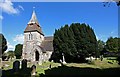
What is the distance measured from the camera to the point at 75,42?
5150 cm

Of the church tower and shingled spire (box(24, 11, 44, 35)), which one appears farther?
shingled spire (box(24, 11, 44, 35))

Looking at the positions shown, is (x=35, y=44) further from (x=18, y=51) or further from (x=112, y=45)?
(x=112, y=45)

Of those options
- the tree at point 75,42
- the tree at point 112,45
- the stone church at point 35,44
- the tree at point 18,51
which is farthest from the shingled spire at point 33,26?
the tree at point 112,45

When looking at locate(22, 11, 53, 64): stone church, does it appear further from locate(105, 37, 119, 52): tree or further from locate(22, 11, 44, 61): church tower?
locate(105, 37, 119, 52): tree

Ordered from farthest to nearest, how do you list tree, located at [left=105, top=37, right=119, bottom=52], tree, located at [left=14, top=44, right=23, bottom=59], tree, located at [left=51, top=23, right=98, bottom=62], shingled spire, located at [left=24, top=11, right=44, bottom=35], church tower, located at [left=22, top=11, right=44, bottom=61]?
tree, located at [left=105, top=37, right=119, bottom=52], tree, located at [left=14, top=44, right=23, bottom=59], shingled spire, located at [left=24, top=11, right=44, bottom=35], church tower, located at [left=22, top=11, right=44, bottom=61], tree, located at [left=51, top=23, right=98, bottom=62]

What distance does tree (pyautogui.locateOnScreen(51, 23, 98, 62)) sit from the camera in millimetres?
50031

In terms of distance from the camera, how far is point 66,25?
56.3 meters

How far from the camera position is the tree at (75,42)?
5003 centimetres

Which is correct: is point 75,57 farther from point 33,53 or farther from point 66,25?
point 33,53

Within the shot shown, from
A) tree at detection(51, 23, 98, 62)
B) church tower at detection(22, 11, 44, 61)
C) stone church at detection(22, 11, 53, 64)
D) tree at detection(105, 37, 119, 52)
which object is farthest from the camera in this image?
tree at detection(105, 37, 119, 52)

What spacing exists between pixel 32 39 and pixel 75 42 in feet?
53.9

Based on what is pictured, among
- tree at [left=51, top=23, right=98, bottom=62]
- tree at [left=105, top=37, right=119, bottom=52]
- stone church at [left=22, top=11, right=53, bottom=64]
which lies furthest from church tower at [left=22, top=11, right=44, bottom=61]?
tree at [left=105, top=37, right=119, bottom=52]

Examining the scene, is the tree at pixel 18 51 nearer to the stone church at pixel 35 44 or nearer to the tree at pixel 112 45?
the stone church at pixel 35 44

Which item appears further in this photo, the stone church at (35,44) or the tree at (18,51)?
the tree at (18,51)
